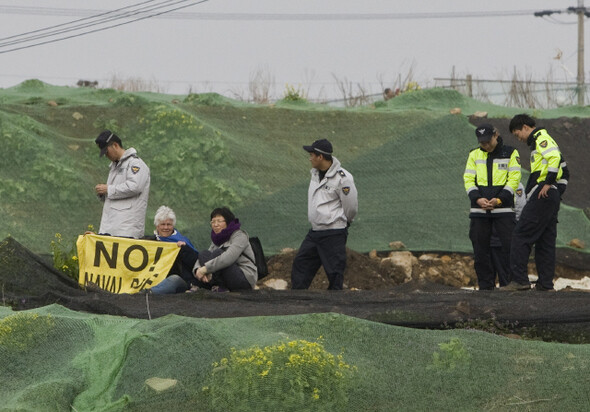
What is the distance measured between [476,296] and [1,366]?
3.93 m

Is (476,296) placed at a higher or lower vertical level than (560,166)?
lower

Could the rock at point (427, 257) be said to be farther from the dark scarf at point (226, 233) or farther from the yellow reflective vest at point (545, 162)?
the dark scarf at point (226, 233)

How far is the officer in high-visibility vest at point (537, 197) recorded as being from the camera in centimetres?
990

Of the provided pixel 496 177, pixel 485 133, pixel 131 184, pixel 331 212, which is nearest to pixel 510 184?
pixel 496 177

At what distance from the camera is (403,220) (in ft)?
51.0

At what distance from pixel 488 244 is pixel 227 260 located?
261 centimetres

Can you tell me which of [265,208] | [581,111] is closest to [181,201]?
[265,208]

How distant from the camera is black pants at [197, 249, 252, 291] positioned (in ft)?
33.2

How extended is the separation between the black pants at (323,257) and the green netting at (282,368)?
4.04 meters

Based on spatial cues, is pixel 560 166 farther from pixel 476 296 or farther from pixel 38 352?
pixel 38 352

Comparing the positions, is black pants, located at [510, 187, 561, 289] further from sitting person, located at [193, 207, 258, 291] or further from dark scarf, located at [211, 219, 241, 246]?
dark scarf, located at [211, 219, 241, 246]

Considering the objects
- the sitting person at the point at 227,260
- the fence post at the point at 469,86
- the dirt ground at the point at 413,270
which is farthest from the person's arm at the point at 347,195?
the fence post at the point at 469,86

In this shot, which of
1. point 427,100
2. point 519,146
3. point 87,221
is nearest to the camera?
point 87,221

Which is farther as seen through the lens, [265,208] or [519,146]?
[519,146]
